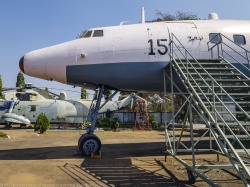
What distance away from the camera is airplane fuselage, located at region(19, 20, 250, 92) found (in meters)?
11.5

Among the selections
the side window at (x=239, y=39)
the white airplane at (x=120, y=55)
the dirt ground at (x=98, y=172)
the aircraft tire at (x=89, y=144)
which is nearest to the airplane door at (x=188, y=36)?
the white airplane at (x=120, y=55)

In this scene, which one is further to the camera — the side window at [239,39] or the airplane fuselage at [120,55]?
the side window at [239,39]

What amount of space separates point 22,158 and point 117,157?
4.36 metres

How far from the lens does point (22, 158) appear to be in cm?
1195

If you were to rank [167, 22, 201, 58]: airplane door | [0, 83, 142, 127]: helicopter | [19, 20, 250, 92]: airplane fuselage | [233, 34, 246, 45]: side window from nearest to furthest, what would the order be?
[19, 20, 250, 92]: airplane fuselage → [167, 22, 201, 58]: airplane door → [233, 34, 246, 45]: side window → [0, 83, 142, 127]: helicopter

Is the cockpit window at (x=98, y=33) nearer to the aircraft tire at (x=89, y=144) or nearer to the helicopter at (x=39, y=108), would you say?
the aircraft tire at (x=89, y=144)

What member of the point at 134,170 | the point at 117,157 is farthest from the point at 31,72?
the point at 134,170

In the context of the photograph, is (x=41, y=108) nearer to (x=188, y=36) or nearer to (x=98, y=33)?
(x=98, y=33)

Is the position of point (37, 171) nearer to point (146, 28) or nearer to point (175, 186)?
point (175, 186)

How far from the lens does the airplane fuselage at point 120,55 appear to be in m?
11.5

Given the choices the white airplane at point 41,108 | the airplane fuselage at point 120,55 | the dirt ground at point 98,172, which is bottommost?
the dirt ground at point 98,172

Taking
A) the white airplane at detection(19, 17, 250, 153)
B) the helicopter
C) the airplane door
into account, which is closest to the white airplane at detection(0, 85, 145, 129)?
the helicopter

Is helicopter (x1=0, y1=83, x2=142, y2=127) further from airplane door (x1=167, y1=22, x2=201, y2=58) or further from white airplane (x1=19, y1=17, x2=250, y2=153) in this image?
white airplane (x1=19, y1=17, x2=250, y2=153)

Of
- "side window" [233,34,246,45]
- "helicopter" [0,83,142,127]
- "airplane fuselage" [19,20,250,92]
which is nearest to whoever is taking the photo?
"airplane fuselage" [19,20,250,92]
